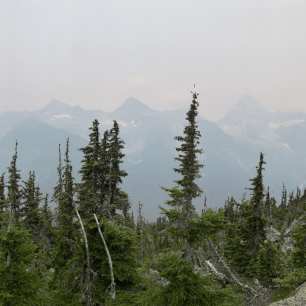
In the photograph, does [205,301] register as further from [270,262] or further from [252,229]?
[252,229]

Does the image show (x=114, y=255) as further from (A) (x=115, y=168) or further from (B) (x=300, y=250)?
(B) (x=300, y=250)

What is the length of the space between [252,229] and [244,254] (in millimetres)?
3279

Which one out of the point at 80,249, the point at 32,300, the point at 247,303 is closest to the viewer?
the point at 32,300

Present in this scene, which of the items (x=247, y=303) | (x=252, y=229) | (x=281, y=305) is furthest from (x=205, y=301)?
(x=252, y=229)

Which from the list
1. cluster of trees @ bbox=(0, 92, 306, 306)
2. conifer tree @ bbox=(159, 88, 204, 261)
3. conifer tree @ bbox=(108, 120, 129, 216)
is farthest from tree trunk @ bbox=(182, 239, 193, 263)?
conifer tree @ bbox=(108, 120, 129, 216)

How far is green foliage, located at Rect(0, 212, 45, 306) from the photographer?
987 cm

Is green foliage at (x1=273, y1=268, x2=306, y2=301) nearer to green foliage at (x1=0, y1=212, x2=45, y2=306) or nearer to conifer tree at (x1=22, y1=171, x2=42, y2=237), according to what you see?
green foliage at (x1=0, y1=212, x2=45, y2=306)

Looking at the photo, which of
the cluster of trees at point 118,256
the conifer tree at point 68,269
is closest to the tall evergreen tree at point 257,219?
the cluster of trees at point 118,256

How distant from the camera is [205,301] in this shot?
9.44 metres

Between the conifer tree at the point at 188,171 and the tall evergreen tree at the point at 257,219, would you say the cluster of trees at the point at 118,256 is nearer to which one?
the conifer tree at the point at 188,171

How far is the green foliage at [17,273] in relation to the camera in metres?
9.87

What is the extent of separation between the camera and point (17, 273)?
10281 mm

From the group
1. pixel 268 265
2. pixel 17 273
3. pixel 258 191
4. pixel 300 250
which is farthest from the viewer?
pixel 258 191

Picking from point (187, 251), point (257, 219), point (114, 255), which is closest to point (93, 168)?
point (114, 255)
